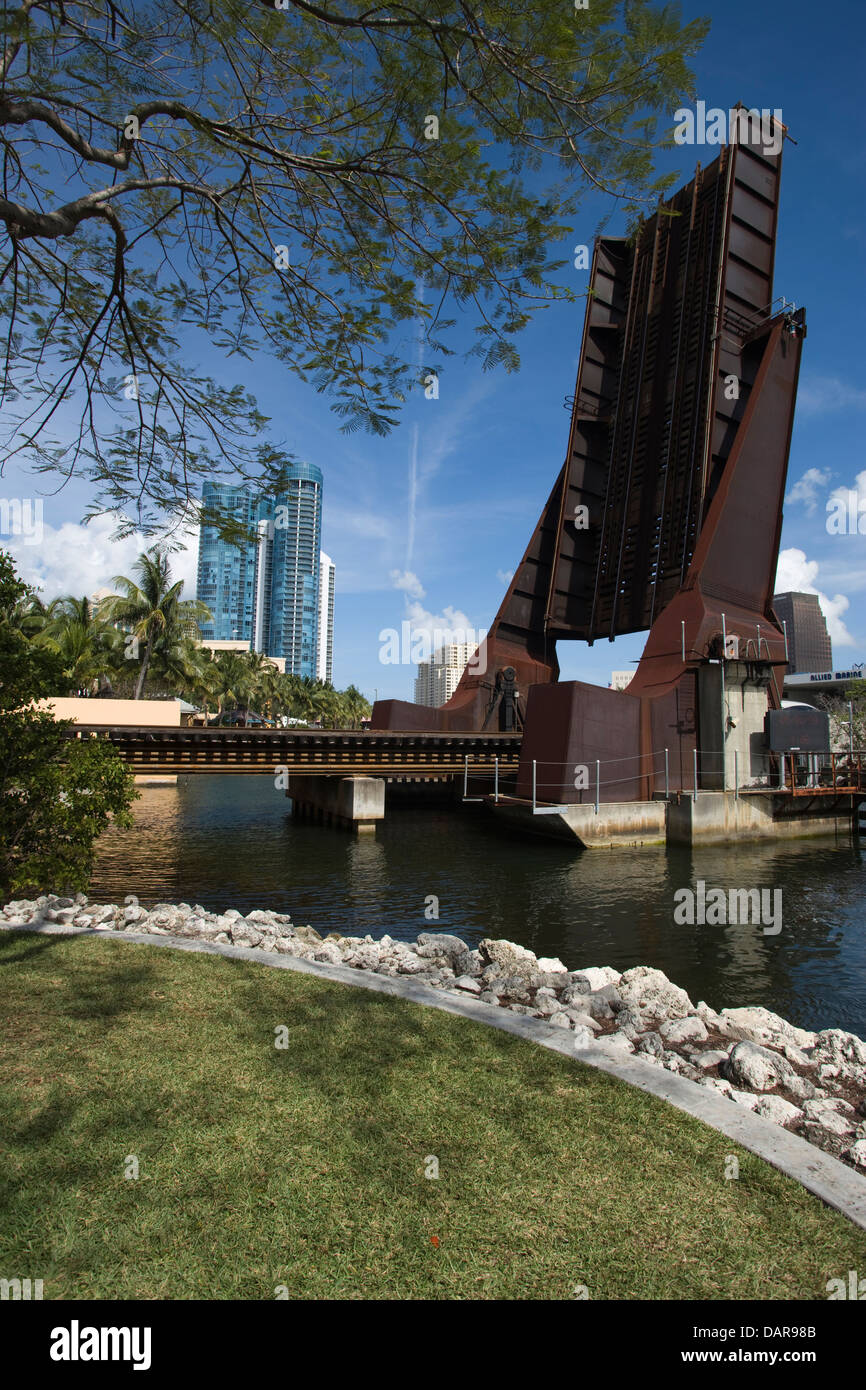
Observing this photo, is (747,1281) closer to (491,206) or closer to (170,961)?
(170,961)

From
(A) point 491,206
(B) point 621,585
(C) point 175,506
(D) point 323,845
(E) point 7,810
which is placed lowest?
(D) point 323,845

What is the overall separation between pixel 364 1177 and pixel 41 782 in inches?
214

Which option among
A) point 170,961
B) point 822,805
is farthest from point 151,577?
point 170,961

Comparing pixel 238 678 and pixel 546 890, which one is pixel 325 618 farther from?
pixel 546 890

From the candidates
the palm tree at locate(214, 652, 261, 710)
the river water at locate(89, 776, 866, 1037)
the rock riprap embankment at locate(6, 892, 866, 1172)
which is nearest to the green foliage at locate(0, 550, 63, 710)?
the rock riprap embankment at locate(6, 892, 866, 1172)

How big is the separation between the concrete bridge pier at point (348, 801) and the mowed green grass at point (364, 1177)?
2051 centimetres

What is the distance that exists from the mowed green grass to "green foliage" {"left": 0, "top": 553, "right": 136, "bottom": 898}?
231 centimetres

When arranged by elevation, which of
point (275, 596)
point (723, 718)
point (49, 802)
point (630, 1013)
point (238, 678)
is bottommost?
point (630, 1013)

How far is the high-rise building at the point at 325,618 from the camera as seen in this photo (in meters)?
180

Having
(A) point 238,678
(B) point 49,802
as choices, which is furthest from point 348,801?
(A) point 238,678

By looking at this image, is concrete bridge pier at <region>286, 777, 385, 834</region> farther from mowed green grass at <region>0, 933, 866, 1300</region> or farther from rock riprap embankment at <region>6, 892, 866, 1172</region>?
mowed green grass at <region>0, 933, 866, 1300</region>

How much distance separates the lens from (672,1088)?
170 inches
